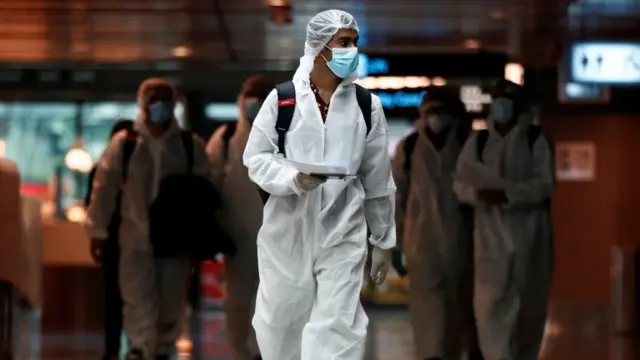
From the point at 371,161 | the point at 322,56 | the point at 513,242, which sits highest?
the point at 322,56

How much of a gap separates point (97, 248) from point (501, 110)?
280 cm

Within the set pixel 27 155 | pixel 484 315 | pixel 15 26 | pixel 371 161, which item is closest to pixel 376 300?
pixel 484 315

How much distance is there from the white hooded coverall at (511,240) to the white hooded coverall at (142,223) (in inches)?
71.6

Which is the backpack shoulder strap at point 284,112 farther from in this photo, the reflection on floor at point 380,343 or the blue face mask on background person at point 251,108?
the reflection on floor at point 380,343

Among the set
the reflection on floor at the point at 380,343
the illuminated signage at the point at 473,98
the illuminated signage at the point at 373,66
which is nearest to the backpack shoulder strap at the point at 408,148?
the illuminated signage at the point at 473,98

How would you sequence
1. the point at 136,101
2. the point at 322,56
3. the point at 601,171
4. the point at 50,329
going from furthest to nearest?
the point at 601,171 → the point at 50,329 → the point at 136,101 → the point at 322,56

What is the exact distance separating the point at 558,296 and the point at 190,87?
11.1 feet

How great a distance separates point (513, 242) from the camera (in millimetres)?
8094

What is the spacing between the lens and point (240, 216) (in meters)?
8.29

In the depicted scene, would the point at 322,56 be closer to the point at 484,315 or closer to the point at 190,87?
the point at 484,315

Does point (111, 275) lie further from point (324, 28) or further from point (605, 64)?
point (324, 28)

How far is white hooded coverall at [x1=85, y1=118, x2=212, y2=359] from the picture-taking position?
8.21 meters

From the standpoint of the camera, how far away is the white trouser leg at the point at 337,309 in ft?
15.9

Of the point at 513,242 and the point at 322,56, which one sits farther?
the point at 513,242
